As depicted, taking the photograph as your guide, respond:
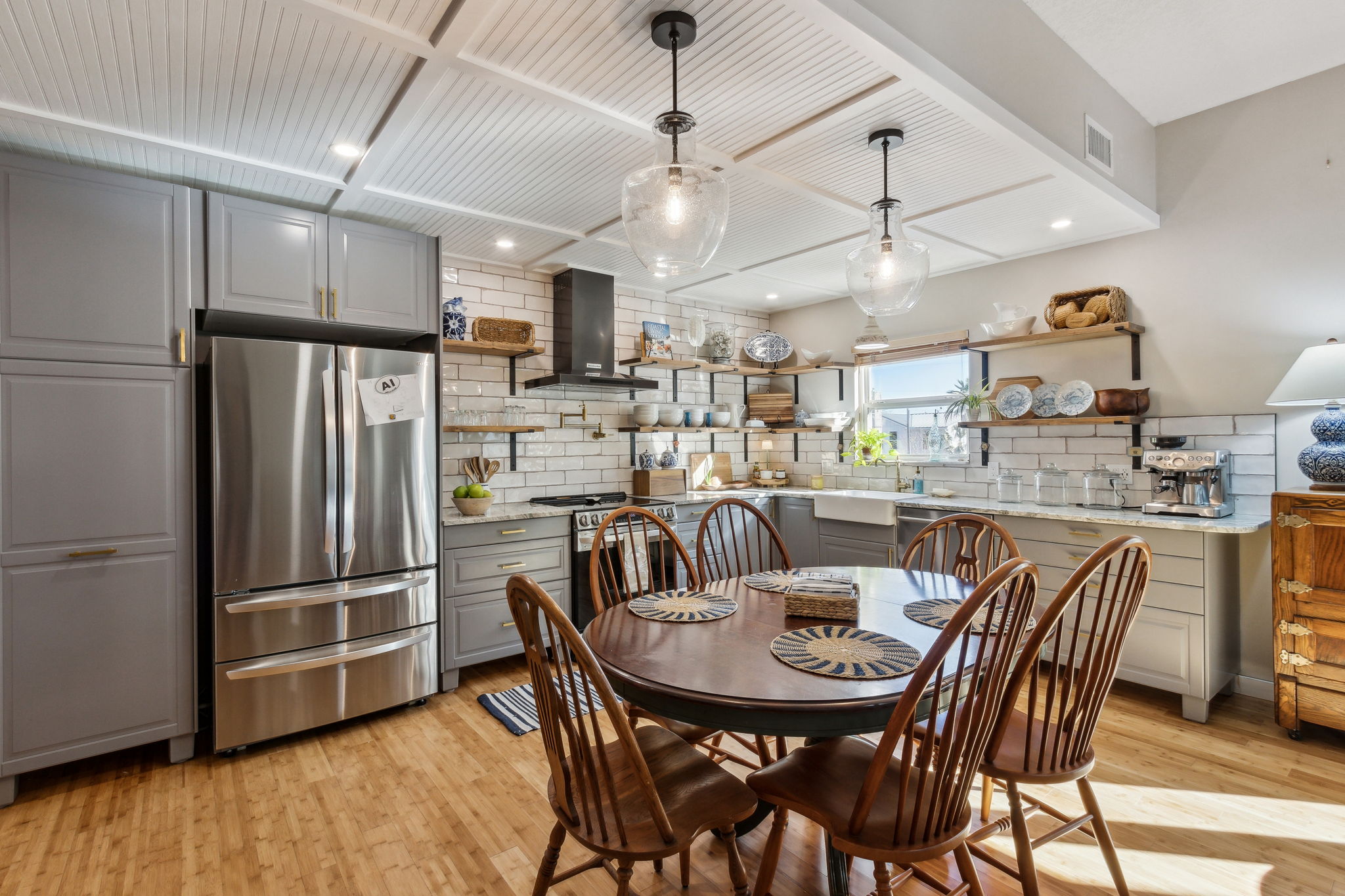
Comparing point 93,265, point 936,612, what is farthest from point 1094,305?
point 93,265

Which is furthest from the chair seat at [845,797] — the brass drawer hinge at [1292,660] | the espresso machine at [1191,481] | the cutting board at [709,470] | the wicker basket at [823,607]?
the cutting board at [709,470]

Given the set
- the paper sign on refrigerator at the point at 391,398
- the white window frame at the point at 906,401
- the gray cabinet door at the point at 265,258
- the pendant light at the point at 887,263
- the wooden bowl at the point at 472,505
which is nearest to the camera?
the pendant light at the point at 887,263

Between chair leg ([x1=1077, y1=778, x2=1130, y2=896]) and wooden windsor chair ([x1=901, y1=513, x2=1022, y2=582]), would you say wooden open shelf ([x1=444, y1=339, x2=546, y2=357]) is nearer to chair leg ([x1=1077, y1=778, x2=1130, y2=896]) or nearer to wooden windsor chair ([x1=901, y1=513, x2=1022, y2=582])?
wooden windsor chair ([x1=901, y1=513, x2=1022, y2=582])

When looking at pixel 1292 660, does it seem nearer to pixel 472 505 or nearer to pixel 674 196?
pixel 674 196

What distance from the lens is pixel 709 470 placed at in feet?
17.1

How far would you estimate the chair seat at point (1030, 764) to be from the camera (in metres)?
1.52

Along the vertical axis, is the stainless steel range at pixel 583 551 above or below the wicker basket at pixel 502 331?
below

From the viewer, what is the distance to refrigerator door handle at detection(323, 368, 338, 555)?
2816mm

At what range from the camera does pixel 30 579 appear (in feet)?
7.64

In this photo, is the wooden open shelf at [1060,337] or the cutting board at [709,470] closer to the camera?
the wooden open shelf at [1060,337]

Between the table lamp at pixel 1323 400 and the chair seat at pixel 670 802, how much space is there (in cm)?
290

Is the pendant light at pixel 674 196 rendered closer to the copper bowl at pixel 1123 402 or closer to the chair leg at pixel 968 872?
the chair leg at pixel 968 872

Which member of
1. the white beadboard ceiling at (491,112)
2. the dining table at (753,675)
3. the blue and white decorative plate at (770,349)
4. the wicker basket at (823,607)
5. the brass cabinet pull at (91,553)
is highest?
the white beadboard ceiling at (491,112)

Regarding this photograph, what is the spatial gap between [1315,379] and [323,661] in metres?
4.36
